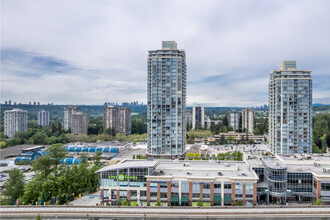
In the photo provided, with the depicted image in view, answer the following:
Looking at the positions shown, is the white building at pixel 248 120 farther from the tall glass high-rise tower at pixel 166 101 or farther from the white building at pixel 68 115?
the white building at pixel 68 115

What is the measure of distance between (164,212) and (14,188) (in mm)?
24769

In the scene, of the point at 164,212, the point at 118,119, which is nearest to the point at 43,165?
the point at 164,212

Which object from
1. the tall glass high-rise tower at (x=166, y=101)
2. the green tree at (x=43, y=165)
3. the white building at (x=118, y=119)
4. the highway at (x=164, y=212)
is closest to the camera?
the highway at (x=164, y=212)

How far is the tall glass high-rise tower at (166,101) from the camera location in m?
58.4

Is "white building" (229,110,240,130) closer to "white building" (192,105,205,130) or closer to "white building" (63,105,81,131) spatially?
"white building" (192,105,205,130)

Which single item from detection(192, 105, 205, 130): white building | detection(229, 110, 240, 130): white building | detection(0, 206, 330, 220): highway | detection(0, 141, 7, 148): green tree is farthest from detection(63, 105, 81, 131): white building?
detection(0, 206, 330, 220): highway

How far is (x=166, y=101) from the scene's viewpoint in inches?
2319

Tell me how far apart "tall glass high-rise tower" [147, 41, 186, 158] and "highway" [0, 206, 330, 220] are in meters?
28.7

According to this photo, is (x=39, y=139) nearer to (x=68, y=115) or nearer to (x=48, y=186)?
(x=68, y=115)

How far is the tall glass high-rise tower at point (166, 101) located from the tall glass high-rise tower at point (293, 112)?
25073 mm

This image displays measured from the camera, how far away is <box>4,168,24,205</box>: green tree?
37069 millimetres

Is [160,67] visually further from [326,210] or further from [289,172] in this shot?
[326,210]

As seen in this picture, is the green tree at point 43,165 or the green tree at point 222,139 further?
the green tree at point 222,139

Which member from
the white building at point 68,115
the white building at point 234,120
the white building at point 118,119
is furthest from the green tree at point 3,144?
the white building at point 234,120
